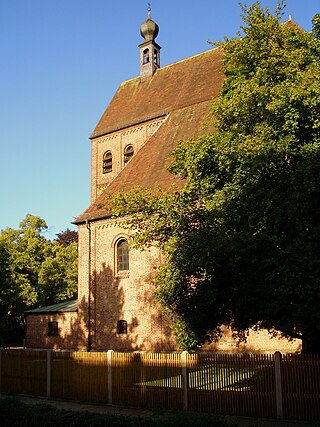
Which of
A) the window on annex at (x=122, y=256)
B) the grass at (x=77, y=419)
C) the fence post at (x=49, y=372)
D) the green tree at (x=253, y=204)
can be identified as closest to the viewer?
the grass at (x=77, y=419)

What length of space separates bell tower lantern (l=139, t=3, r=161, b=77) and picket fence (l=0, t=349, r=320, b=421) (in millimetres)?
25930

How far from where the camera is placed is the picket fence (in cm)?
1057

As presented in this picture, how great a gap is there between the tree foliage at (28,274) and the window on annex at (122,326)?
409 inches

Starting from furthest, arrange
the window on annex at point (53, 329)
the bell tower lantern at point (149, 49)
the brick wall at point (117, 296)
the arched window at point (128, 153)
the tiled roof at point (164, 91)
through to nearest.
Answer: the bell tower lantern at point (149, 49), the arched window at point (128, 153), the tiled roof at point (164, 91), the window on annex at point (53, 329), the brick wall at point (117, 296)

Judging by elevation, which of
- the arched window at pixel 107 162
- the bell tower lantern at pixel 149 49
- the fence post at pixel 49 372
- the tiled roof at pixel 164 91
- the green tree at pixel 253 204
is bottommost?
the fence post at pixel 49 372

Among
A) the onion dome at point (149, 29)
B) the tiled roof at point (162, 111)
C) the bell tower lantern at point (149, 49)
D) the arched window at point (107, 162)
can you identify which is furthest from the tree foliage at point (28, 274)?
the onion dome at point (149, 29)

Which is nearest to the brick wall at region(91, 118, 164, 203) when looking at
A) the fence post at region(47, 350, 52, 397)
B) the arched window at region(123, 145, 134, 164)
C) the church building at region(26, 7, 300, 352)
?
the church building at region(26, 7, 300, 352)

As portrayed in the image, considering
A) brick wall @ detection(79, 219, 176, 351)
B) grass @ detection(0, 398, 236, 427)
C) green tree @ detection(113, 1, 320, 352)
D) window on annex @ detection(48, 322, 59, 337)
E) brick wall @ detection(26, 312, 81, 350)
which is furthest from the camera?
window on annex @ detection(48, 322, 59, 337)

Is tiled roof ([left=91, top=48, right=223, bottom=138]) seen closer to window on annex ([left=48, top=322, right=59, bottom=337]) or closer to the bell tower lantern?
the bell tower lantern

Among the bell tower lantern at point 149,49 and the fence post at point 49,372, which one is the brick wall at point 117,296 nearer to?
the fence post at point 49,372

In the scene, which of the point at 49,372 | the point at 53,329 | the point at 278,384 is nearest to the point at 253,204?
the point at 278,384

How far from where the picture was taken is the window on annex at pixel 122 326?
23.2m

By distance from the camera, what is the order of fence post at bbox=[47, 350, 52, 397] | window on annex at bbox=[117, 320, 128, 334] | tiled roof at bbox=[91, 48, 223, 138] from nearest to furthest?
fence post at bbox=[47, 350, 52, 397] → window on annex at bbox=[117, 320, 128, 334] → tiled roof at bbox=[91, 48, 223, 138]

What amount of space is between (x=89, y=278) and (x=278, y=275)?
16.7 metres
